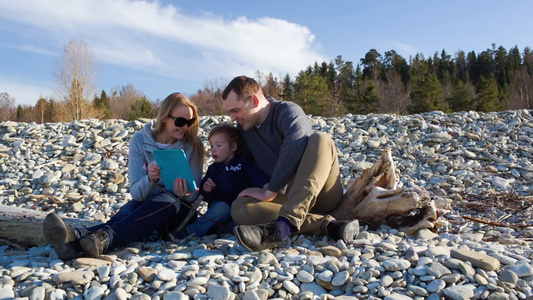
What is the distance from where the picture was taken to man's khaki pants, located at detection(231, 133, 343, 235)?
285 cm

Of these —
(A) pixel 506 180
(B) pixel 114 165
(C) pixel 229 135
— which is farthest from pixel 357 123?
(C) pixel 229 135

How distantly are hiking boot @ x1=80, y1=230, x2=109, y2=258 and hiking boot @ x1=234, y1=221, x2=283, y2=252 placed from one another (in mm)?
888

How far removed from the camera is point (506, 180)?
611 centimetres

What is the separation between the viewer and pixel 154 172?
3119mm

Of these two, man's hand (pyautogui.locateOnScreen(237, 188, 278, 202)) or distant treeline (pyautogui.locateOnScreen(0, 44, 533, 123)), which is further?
distant treeline (pyautogui.locateOnScreen(0, 44, 533, 123))

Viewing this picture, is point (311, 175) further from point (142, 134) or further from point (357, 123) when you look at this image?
point (357, 123)

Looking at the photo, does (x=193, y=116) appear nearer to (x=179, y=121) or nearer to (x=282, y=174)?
(x=179, y=121)

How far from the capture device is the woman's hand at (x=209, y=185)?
11.3 feet

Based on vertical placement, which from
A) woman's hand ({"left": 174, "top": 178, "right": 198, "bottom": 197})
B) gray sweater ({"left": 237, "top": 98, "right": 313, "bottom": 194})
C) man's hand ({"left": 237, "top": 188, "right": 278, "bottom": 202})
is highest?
gray sweater ({"left": 237, "top": 98, "right": 313, "bottom": 194})

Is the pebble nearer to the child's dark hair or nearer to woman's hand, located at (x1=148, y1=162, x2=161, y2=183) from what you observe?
woman's hand, located at (x1=148, y1=162, x2=161, y2=183)

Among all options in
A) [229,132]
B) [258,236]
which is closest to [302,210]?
[258,236]

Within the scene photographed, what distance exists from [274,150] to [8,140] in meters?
7.28

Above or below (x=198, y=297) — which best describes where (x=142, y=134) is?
above

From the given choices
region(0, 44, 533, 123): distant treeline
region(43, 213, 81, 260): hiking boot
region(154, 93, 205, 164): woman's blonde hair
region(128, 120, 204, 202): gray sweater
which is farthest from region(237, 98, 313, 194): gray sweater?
region(0, 44, 533, 123): distant treeline
